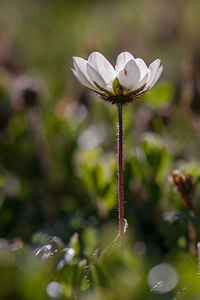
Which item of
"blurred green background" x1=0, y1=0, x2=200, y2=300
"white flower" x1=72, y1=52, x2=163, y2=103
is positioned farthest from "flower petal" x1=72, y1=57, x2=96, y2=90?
"blurred green background" x1=0, y1=0, x2=200, y2=300

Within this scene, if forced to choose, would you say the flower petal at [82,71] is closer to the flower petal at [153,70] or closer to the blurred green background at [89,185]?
the flower petal at [153,70]

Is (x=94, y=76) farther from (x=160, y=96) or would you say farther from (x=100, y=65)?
(x=160, y=96)

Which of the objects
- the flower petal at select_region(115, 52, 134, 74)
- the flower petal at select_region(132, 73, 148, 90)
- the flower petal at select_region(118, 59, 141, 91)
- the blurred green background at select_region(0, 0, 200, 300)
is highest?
the flower petal at select_region(115, 52, 134, 74)

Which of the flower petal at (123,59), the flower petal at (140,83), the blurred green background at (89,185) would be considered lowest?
the blurred green background at (89,185)

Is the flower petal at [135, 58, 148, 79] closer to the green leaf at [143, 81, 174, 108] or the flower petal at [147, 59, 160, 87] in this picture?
the flower petal at [147, 59, 160, 87]

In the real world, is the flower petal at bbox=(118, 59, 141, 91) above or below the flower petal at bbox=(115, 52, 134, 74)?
below

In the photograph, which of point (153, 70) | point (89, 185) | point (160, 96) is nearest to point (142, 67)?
point (153, 70)

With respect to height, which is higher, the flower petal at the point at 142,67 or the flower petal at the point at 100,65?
the flower petal at the point at 100,65

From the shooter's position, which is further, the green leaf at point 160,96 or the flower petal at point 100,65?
the green leaf at point 160,96

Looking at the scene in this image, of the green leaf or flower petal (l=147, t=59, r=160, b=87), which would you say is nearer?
flower petal (l=147, t=59, r=160, b=87)

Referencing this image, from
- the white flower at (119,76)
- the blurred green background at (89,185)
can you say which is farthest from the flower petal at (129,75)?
the blurred green background at (89,185)
